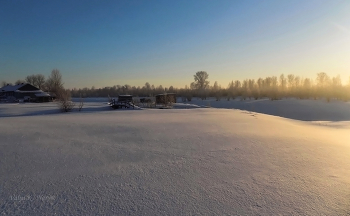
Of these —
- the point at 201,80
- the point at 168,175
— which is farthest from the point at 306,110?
the point at 201,80

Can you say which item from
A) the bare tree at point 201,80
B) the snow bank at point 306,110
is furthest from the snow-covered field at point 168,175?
the bare tree at point 201,80

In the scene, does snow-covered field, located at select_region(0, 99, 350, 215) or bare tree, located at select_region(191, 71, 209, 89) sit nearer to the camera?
snow-covered field, located at select_region(0, 99, 350, 215)

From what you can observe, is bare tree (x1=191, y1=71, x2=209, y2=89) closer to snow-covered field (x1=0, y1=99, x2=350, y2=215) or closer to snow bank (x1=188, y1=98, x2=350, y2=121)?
snow bank (x1=188, y1=98, x2=350, y2=121)

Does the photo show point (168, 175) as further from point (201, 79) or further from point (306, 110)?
point (201, 79)

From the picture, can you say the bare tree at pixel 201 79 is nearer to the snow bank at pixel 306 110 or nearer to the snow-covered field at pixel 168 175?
the snow bank at pixel 306 110

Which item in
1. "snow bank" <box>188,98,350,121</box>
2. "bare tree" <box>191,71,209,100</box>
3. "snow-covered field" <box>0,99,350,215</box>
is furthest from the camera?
"bare tree" <box>191,71,209,100</box>

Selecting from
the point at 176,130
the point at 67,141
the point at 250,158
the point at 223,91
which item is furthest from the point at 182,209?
the point at 223,91

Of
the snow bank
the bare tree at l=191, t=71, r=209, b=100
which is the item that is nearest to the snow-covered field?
the snow bank

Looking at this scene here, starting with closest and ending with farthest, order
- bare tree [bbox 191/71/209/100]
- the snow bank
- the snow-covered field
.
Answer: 1. the snow-covered field
2. the snow bank
3. bare tree [bbox 191/71/209/100]

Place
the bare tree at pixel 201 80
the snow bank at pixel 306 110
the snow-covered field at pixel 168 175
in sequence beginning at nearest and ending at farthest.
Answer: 1. the snow-covered field at pixel 168 175
2. the snow bank at pixel 306 110
3. the bare tree at pixel 201 80

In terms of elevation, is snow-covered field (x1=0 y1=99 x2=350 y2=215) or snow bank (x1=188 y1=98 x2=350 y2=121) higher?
snow-covered field (x1=0 y1=99 x2=350 y2=215)

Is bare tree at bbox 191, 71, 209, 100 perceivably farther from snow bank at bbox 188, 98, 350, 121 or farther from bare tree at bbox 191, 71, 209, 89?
snow bank at bbox 188, 98, 350, 121

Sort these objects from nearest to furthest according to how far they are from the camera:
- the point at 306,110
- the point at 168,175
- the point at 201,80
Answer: the point at 168,175 < the point at 306,110 < the point at 201,80
